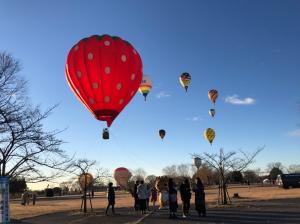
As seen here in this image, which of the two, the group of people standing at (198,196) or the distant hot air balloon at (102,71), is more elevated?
the distant hot air balloon at (102,71)

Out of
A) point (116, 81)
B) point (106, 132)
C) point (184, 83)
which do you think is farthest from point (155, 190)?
point (184, 83)

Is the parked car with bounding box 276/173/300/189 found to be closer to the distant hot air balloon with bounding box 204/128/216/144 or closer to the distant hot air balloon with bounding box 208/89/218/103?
the distant hot air balloon with bounding box 204/128/216/144

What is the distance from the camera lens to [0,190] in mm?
11828

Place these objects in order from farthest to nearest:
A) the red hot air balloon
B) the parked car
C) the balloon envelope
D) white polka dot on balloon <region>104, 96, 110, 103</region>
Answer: the parked car
the balloon envelope
white polka dot on balloon <region>104, 96, 110, 103</region>
the red hot air balloon

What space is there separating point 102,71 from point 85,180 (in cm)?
1064

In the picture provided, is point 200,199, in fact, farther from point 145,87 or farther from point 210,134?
point 210,134

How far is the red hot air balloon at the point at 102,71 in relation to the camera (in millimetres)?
24656

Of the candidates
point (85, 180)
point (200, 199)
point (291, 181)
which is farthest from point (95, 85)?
point (291, 181)

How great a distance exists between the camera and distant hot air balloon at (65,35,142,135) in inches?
971

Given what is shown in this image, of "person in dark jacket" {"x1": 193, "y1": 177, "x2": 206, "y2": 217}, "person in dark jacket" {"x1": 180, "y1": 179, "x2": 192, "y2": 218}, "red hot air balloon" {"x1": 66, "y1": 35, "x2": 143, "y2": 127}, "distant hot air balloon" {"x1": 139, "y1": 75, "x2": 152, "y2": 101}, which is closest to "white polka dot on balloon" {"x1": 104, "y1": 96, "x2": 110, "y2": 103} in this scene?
"red hot air balloon" {"x1": 66, "y1": 35, "x2": 143, "y2": 127}

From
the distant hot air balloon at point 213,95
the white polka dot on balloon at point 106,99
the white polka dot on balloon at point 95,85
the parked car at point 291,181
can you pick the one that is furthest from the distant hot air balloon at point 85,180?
the parked car at point 291,181

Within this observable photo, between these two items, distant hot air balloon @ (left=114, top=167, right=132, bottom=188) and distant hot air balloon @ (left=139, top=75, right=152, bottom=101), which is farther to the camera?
distant hot air balloon @ (left=114, top=167, right=132, bottom=188)

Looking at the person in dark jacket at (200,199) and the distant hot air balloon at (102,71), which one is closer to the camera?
the person in dark jacket at (200,199)

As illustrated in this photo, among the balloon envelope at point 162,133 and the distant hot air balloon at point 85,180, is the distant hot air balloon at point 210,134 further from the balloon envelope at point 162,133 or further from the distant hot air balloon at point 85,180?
the distant hot air balloon at point 85,180
